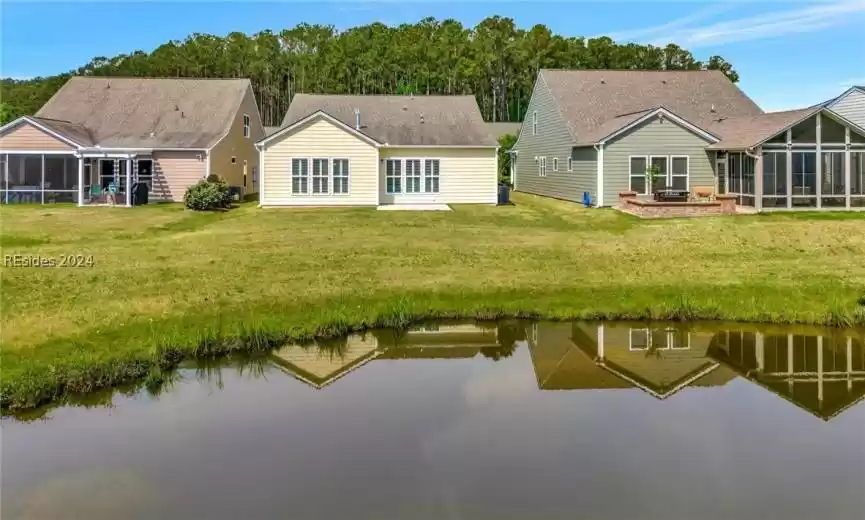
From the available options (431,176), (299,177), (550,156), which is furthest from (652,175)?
(299,177)

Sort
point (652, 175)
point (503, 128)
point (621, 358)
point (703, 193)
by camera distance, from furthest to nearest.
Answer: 1. point (503, 128)
2. point (652, 175)
3. point (703, 193)
4. point (621, 358)

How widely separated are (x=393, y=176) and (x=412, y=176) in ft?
2.42

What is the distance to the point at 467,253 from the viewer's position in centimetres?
1741

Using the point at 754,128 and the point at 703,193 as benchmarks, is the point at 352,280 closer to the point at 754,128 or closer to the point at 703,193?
the point at 703,193

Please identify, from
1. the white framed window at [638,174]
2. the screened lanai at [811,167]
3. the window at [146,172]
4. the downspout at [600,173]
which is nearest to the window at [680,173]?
the white framed window at [638,174]

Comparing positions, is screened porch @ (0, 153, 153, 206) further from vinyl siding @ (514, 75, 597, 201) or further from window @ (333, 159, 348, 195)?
vinyl siding @ (514, 75, 597, 201)

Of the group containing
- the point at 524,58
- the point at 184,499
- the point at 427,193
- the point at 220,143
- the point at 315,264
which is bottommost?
the point at 184,499

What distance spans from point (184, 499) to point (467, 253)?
1163cm

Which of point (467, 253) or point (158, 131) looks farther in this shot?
point (158, 131)

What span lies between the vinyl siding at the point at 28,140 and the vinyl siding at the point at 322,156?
25.2 feet

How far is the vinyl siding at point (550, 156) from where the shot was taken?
99.4 feet

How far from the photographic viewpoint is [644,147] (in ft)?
93.1

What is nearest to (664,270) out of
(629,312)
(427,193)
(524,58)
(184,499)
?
(629,312)

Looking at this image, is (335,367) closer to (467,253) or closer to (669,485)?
(669,485)
